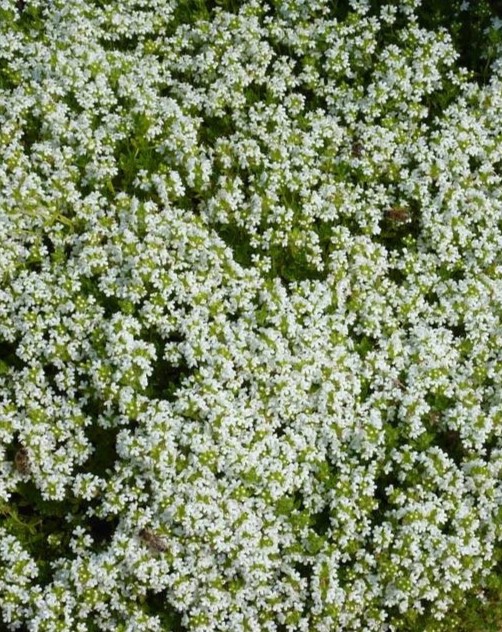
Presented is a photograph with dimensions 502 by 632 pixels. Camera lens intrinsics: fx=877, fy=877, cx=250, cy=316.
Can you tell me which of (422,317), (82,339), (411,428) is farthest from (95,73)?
(411,428)

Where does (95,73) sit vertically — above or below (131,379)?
above

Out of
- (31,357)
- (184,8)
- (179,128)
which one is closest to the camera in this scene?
(31,357)

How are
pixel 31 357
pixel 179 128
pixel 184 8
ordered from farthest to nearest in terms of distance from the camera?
pixel 184 8 < pixel 179 128 < pixel 31 357

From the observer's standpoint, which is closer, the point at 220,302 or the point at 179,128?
the point at 220,302

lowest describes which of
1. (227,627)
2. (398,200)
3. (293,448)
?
(227,627)

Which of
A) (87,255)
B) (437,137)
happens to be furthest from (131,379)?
(437,137)

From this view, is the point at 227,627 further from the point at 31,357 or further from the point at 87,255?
the point at 87,255

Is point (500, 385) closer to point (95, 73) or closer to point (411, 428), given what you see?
point (411, 428)
